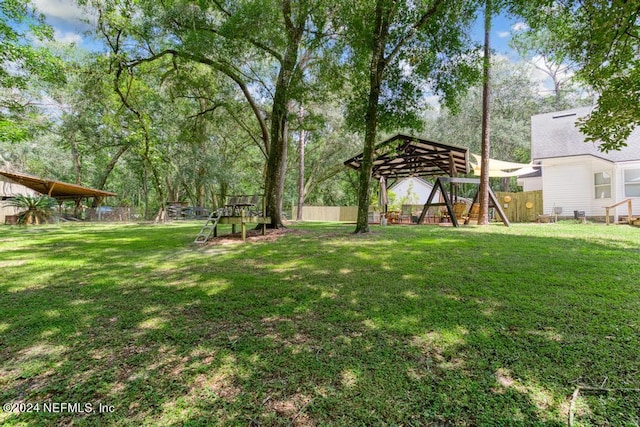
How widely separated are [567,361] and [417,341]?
3.13 ft

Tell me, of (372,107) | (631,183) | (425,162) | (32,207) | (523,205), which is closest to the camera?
(372,107)

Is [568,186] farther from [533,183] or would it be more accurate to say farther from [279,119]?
[279,119]

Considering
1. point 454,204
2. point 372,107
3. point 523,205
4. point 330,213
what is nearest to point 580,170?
point 523,205

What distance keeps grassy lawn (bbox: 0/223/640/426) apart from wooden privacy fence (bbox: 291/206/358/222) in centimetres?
1687

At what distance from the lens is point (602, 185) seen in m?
13.5

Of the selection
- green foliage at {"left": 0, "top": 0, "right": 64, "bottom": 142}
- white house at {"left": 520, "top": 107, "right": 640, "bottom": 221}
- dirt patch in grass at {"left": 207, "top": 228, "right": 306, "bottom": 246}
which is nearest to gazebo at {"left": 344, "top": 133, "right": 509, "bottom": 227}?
white house at {"left": 520, "top": 107, "right": 640, "bottom": 221}

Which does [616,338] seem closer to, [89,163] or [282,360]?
[282,360]

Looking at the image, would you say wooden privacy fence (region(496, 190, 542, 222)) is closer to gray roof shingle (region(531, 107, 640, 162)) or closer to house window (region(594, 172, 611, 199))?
gray roof shingle (region(531, 107, 640, 162))

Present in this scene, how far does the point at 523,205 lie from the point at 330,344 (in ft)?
57.3

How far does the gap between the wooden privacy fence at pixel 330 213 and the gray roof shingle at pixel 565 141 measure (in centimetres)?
1085

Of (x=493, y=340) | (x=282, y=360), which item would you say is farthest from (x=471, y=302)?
(x=282, y=360)

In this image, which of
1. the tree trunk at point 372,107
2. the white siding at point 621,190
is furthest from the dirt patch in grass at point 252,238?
the white siding at point 621,190

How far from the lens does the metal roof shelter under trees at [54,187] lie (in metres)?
17.5

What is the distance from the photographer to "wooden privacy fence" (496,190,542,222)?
15.6 m
